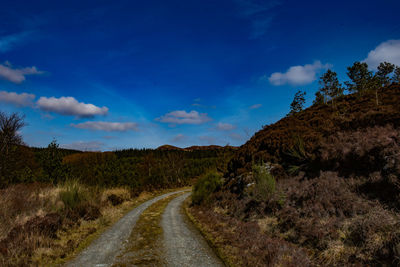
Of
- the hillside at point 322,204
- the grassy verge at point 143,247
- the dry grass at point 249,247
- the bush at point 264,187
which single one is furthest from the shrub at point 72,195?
the bush at point 264,187

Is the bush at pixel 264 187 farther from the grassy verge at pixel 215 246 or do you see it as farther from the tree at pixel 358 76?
the tree at pixel 358 76

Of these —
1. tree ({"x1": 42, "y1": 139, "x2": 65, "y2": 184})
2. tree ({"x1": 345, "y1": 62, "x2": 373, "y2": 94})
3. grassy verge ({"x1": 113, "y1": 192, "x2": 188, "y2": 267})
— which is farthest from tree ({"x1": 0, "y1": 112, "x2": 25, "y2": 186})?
tree ({"x1": 345, "y1": 62, "x2": 373, "y2": 94})

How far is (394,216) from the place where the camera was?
19.4 ft

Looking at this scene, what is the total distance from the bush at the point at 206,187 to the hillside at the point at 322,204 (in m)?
2.35

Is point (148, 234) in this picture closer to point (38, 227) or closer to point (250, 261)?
point (38, 227)

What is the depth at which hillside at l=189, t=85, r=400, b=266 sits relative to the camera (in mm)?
5730

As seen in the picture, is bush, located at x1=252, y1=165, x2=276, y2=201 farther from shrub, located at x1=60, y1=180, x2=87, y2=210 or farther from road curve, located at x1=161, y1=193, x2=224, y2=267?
shrub, located at x1=60, y1=180, x2=87, y2=210

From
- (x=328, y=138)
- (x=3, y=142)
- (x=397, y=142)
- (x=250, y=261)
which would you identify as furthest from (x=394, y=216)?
Answer: (x=3, y=142)

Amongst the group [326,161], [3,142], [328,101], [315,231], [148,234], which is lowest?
[148,234]

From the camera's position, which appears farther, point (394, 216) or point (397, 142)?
point (397, 142)

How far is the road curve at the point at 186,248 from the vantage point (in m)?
6.61

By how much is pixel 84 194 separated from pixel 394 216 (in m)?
16.2

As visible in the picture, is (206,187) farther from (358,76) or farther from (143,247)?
(358,76)

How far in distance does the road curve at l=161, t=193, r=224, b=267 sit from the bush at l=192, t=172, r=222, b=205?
20.9 feet
